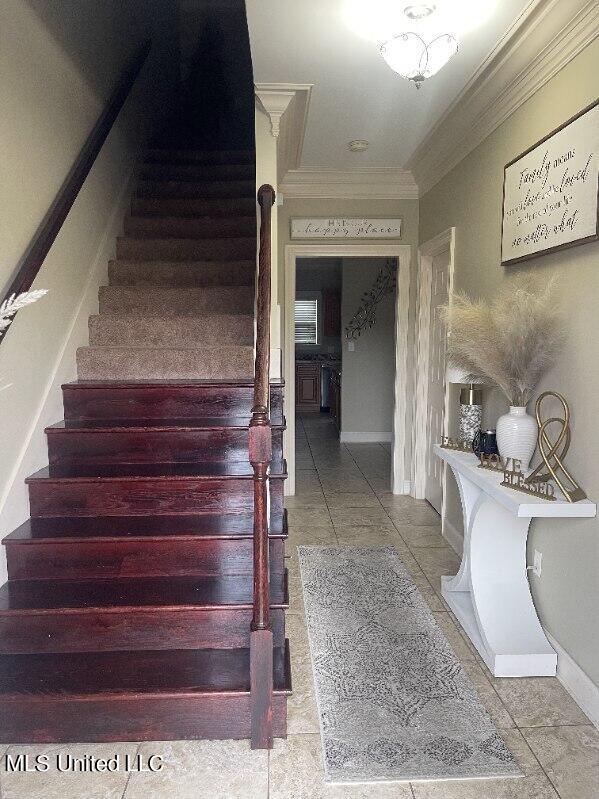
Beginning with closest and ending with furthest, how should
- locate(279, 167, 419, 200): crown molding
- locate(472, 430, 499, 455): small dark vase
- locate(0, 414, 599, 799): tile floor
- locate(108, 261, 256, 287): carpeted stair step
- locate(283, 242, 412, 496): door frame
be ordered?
locate(0, 414, 599, 799): tile floor, locate(472, 430, 499, 455): small dark vase, locate(108, 261, 256, 287): carpeted stair step, locate(279, 167, 419, 200): crown molding, locate(283, 242, 412, 496): door frame

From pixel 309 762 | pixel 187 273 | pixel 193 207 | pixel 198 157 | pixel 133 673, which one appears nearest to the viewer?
pixel 309 762

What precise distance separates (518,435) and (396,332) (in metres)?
2.52

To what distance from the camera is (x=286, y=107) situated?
9.93 feet

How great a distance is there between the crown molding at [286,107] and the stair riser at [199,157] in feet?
5.14

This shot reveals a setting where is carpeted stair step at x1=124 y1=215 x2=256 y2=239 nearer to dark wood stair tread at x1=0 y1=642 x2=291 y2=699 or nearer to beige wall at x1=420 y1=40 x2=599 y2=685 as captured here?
beige wall at x1=420 y1=40 x2=599 y2=685

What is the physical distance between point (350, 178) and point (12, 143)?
2725 millimetres

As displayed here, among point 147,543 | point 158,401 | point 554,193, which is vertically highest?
point 554,193

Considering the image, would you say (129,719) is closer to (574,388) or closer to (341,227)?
(574,388)

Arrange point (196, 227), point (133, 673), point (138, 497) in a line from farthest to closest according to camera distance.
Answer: point (196, 227), point (138, 497), point (133, 673)

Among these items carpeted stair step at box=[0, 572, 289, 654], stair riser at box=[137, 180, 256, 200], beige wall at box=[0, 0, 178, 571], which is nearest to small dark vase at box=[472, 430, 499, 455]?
carpeted stair step at box=[0, 572, 289, 654]

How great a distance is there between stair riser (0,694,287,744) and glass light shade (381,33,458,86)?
7.64 feet

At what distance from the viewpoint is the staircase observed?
1961 millimetres

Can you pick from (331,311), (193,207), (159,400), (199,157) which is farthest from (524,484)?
(331,311)

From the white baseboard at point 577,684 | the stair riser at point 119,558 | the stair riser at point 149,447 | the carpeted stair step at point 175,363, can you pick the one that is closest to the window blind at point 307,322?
the carpeted stair step at point 175,363
